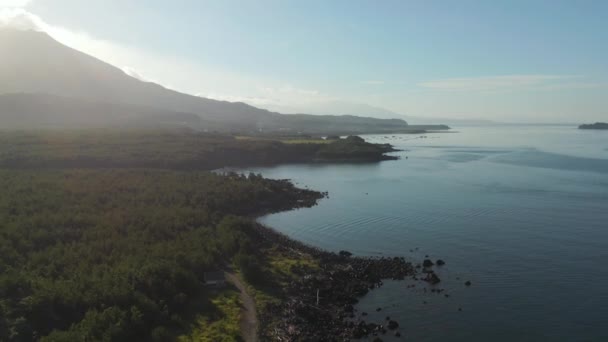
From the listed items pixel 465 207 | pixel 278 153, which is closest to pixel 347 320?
pixel 465 207

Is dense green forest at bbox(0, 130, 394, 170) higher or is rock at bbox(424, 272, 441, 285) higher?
dense green forest at bbox(0, 130, 394, 170)

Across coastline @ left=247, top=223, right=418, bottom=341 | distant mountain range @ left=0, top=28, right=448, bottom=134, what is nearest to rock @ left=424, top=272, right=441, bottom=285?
coastline @ left=247, top=223, right=418, bottom=341

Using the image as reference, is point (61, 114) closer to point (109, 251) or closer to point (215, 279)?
point (109, 251)

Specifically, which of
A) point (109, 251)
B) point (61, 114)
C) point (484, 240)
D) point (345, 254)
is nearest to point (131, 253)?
point (109, 251)

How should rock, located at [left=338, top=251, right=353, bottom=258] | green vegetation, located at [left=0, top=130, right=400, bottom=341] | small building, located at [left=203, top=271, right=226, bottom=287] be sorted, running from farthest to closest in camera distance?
1. rock, located at [left=338, top=251, right=353, bottom=258]
2. small building, located at [left=203, top=271, right=226, bottom=287]
3. green vegetation, located at [left=0, top=130, right=400, bottom=341]

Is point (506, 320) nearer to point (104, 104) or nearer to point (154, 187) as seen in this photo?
point (154, 187)

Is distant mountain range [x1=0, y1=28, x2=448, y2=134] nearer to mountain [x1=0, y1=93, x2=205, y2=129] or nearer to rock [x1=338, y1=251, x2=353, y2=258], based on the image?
mountain [x1=0, y1=93, x2=205, y2=129]
